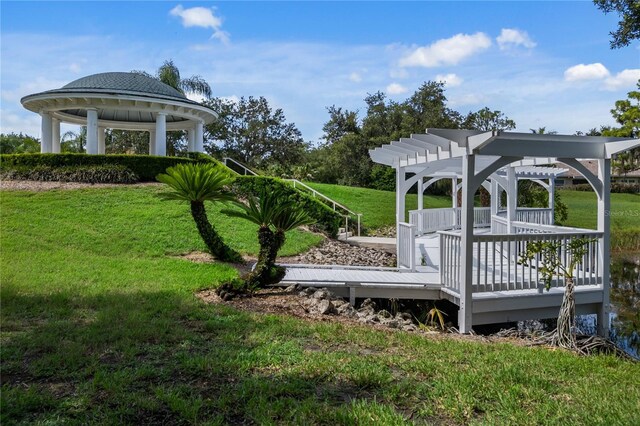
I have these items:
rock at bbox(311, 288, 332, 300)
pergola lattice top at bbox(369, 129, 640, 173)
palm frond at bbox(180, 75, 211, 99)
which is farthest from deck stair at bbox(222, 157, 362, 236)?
pergola lattice top at bbox(369, 129, 640, 173)

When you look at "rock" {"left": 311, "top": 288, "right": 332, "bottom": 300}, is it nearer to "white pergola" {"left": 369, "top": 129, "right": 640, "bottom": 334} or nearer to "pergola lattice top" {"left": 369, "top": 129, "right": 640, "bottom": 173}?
"white pergola" {"left": 369, "top": 129, "right": 640, "bottom": 334}

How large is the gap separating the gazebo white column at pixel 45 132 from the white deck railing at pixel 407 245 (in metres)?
16.4

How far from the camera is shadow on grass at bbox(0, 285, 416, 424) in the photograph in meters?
2.68

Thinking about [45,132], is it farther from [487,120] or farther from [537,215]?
[487,120]

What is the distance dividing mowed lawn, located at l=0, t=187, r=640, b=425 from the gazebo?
41.0 ft

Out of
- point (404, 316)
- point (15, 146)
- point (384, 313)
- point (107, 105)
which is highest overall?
point (107, 105)

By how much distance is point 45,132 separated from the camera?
60.2 ft

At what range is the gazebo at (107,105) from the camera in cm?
1683

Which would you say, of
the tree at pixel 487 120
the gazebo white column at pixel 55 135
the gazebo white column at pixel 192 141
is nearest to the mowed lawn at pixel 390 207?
the gazebo white column at pixel 192 141

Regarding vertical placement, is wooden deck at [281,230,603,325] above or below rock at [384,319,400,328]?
above

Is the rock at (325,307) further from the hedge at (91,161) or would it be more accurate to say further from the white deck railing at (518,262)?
the hedge at (91,161)

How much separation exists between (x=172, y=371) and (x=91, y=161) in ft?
48.5

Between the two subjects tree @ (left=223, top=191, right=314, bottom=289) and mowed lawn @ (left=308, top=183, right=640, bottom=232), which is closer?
tree @ (left=223, top=191, right=314, bottom=289)

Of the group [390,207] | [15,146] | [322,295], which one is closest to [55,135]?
[15,146]
